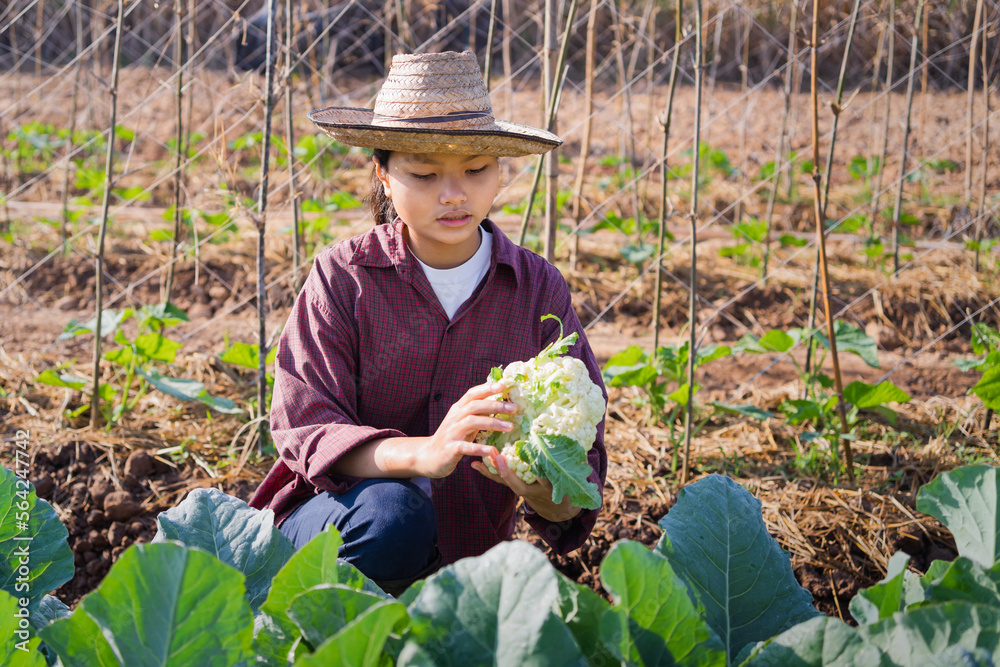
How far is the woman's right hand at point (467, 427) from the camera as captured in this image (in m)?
1.29

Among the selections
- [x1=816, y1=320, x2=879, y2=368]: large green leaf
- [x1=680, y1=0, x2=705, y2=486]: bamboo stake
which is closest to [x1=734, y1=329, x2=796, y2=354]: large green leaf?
[x1=816, y1=320, x2=879, y2=368]: large green leaf

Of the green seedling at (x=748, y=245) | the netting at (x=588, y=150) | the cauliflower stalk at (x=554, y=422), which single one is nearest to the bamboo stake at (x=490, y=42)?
the netting at (x=588, y=150)

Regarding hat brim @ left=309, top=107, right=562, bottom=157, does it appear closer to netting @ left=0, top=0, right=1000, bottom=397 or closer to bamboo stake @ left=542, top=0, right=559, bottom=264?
netting @ left=0, top=0, right=1000, bottom=397

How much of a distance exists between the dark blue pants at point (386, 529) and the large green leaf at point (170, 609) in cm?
68

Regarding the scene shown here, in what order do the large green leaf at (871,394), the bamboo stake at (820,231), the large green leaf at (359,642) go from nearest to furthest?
the large green leaf at (359,642) → the bamboo stake at (820,231) → the large green leaf at (871,394)

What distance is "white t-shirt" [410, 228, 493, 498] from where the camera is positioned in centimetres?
171

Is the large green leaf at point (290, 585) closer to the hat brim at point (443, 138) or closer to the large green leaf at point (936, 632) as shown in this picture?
the large green leaf at point (936, 632)

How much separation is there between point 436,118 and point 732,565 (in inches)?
37.3

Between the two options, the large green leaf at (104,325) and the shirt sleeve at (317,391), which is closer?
the shirt sleeve at (317,391)

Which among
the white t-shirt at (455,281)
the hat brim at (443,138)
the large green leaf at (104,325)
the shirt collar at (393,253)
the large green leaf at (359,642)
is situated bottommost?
the large green leaf at (104,325)

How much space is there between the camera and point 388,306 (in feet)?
5.49

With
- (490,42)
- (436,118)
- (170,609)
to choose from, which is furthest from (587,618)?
(490,42)

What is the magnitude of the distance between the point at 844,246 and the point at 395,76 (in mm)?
3629

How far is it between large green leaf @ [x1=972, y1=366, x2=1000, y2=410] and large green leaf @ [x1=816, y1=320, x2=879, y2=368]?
315 mm
